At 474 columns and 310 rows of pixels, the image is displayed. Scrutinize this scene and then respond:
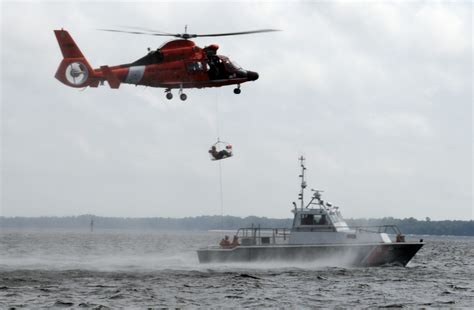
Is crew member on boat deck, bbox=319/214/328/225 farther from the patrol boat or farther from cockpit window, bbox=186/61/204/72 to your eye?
cockpit window, bbox=186/61/204/72

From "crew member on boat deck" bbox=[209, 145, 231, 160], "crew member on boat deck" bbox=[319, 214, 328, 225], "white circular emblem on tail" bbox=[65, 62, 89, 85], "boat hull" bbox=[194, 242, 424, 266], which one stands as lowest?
"boat hull" bbox=[194, 242, 424, 266]

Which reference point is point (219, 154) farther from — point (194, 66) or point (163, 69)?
point (163, 69)

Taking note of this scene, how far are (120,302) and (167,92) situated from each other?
1127 centimetres

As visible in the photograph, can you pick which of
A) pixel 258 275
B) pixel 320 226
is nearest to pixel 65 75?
pixel 258 275

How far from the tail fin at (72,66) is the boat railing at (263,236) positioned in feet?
45.6

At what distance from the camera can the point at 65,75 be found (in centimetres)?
3328

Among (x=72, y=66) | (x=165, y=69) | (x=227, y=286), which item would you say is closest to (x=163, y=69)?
(x=165, y=69)

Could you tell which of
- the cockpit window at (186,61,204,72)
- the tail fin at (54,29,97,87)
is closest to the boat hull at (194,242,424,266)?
the cockpit window at (186,61,204,72)

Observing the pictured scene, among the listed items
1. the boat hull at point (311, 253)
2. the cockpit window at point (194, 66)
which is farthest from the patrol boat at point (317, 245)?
the cockpit window at point (194, 66)

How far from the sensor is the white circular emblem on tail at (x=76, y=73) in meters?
33.2

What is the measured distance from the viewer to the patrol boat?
4134cm

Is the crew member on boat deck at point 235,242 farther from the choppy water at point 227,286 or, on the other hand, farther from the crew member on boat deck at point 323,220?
the crew member on boat deck at point 323,220

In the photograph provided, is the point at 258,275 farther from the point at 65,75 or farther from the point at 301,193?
the point at 65,75

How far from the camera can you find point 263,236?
42406 millimetres
